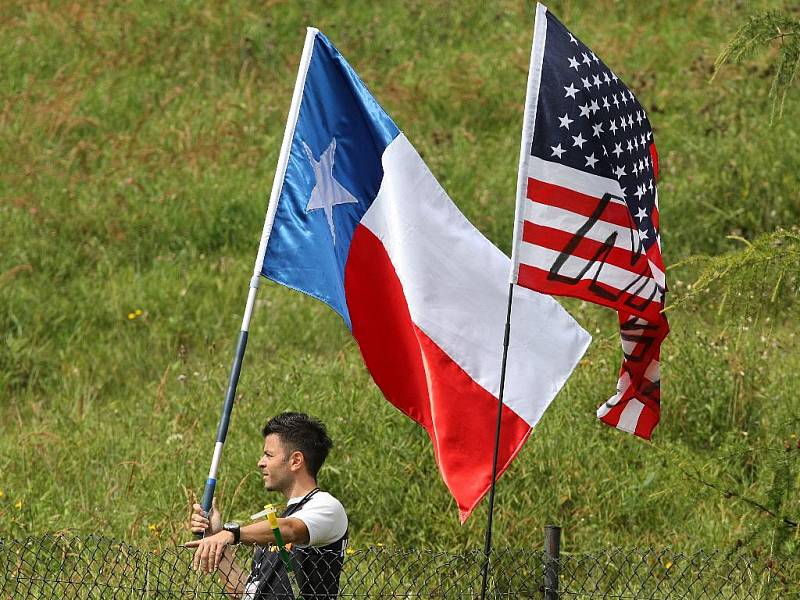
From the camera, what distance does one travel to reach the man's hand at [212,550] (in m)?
4.02

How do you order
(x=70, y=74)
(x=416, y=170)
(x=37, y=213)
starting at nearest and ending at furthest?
(x=416, y=170), (x=37, y=213), (x=70, y=74)

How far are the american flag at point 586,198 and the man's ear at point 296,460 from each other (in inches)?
40.0

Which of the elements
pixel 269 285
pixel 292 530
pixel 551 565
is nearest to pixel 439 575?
pixel 551 565

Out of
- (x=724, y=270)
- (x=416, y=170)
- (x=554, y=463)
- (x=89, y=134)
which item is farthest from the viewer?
(x=89, y=134)

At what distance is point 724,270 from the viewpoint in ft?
15.7

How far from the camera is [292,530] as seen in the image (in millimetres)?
4223

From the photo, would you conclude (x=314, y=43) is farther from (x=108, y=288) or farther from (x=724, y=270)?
(x=108, y=288)

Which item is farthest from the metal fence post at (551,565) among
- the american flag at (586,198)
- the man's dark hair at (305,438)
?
the man's dark hair at (305,438)

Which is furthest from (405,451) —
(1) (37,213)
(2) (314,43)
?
(1) (37,213)

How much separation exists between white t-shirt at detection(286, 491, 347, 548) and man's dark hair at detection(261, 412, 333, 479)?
22 cm

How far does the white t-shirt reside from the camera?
4.30m

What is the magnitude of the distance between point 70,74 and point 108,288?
400cm

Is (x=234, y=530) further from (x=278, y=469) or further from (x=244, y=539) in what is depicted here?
(x=278, y=469)

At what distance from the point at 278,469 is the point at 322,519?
1.16 ft
